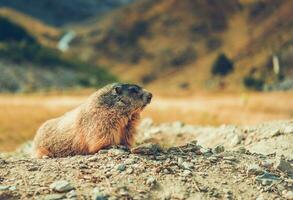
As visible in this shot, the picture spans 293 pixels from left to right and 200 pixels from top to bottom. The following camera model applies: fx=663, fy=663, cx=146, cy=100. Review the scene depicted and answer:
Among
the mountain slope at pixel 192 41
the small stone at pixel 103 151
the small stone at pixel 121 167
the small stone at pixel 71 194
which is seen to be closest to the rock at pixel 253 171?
the small stone at pixel 121 167

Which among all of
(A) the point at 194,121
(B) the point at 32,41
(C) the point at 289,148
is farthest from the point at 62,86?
(C) the point at 289,148

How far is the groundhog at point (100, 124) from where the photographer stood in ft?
46.8

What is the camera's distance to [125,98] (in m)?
14.9

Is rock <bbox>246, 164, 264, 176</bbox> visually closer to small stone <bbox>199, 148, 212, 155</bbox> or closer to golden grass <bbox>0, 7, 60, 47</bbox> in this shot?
small stone <bbox>199, 148, 212, 155</bbox>

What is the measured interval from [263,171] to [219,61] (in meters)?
110

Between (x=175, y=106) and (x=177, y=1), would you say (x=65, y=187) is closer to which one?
(x=175, y=106)

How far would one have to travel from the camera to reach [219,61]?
122062mm

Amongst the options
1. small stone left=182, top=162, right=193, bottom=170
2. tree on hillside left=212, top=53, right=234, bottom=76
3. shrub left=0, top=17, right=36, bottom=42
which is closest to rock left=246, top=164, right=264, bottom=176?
small stone left=182, top=162, right=193, bottom=170

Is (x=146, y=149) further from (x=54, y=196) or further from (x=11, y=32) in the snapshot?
(x=11, y=32)

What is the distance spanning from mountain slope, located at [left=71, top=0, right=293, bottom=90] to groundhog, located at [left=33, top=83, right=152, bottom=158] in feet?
314

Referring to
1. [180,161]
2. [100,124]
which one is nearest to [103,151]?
[100,124]

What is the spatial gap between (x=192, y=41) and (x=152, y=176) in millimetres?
138435

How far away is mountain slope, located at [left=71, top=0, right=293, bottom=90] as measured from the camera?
122 m

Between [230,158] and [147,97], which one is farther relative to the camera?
[147,97]
